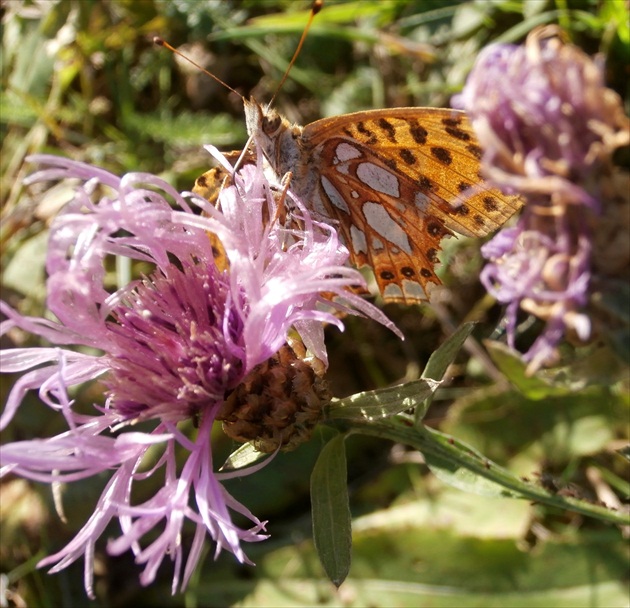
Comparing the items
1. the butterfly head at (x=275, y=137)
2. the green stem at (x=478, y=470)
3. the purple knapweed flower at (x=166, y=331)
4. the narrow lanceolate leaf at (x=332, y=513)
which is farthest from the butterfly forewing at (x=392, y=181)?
the narrow lanceolate leaf at (x=332, y=513)

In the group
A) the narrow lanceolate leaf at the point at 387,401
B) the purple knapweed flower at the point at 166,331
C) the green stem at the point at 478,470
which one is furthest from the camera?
the green stem at the point at 478,470

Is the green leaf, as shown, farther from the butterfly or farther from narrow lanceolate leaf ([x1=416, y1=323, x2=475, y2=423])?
the butterfly

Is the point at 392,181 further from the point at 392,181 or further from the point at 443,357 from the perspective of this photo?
the point at 443,357

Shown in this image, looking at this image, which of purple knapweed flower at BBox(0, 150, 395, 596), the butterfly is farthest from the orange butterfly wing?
purple knapweed flower at BBox(0, 150, 395, 596)

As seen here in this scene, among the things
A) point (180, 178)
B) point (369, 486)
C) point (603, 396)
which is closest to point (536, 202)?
point (603, 396)

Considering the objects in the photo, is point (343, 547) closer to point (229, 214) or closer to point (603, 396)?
point (229, 214)

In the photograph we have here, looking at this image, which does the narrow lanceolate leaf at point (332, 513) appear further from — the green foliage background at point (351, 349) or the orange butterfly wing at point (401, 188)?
the orange butterfly wing at point (401, 188)

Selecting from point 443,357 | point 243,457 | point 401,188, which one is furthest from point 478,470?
point 401,188

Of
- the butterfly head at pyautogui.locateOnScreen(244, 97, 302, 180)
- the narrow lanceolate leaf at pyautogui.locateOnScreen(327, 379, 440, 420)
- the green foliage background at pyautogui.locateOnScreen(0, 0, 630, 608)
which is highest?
the butterfly head at pyautogui.locateOnScreen(244, 97, 302, 180)
